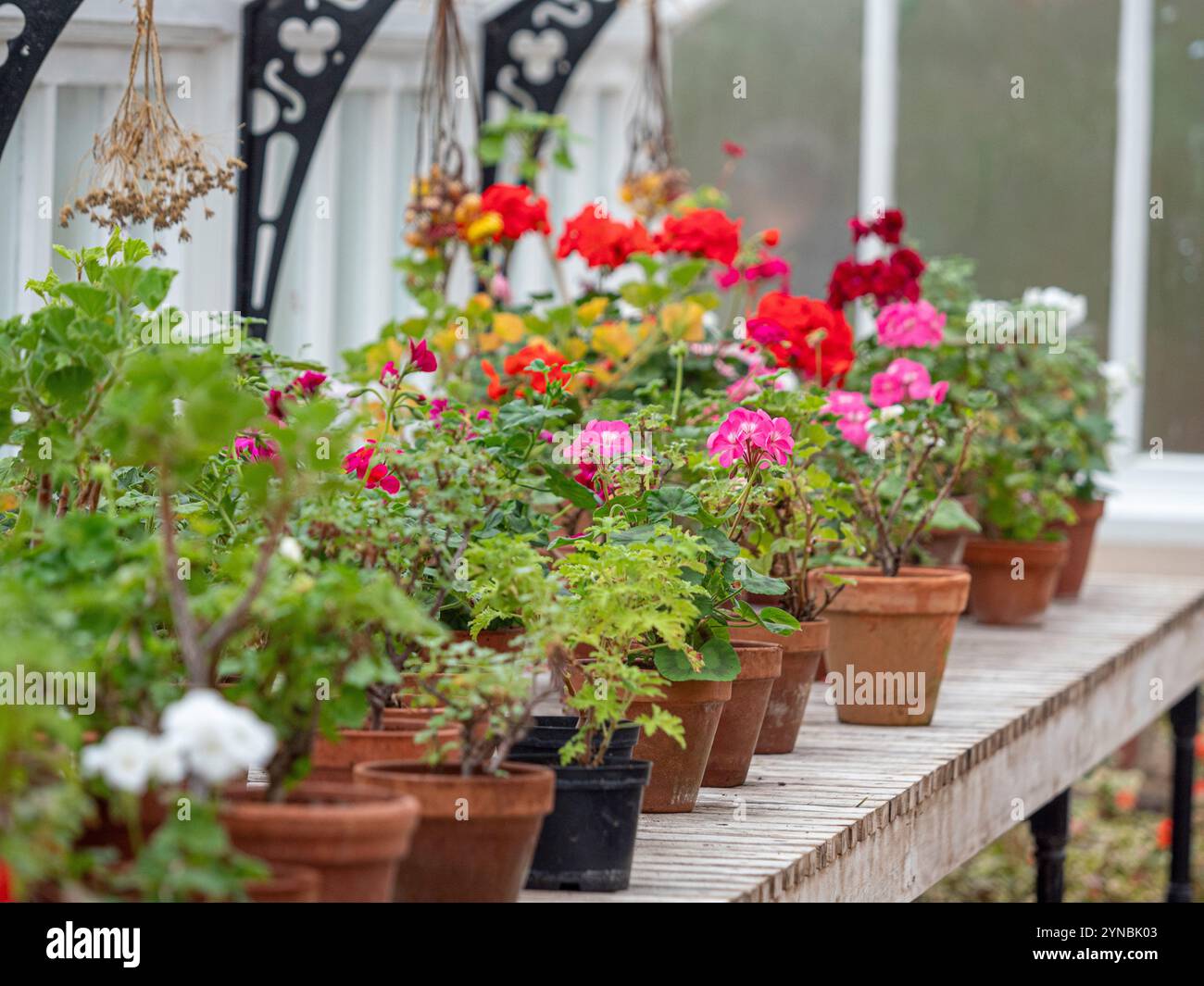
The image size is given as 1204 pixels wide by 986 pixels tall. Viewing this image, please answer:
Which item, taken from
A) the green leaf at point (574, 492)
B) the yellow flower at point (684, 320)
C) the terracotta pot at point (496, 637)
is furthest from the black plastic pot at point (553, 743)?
the yellow flower at point (684, 320)

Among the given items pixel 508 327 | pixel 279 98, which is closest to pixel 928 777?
pixel 508 327

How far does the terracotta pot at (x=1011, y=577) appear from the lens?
12.8 feet

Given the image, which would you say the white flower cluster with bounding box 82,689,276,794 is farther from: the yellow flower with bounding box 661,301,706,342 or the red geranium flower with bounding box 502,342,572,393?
the yellow flower with bounding box 661,301,706,342

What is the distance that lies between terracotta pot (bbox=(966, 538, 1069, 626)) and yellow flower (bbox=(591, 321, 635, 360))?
115 centimetres

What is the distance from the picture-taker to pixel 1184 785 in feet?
15.4

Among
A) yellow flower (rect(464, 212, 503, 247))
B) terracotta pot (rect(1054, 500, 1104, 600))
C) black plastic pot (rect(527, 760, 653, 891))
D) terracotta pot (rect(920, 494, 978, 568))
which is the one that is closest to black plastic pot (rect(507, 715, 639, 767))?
black plastic pot (rect(527, 760, 653, 891))

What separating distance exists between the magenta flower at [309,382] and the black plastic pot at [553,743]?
2.05 feet

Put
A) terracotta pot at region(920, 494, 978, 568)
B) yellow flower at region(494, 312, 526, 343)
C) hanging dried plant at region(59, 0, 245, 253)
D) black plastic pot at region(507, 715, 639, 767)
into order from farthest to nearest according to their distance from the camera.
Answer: terracotta pot at region(920, 494, 978, 568) < yellow flower at region(494, 312, 526, 343) < hanging dried plant at region(59, 0, 245, 253) < black plastic pot at region(507, 715, 639, 767)

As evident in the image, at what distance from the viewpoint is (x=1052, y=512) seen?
392cm

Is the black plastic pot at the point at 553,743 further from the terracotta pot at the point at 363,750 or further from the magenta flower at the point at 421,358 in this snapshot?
the magenta flower at the point at 421,358

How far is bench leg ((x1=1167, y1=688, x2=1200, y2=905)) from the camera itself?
462 centimetres

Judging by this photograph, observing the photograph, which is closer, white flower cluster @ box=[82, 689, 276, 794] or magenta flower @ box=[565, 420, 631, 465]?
white flower cluster @ box=[82, 689, 276, 794]
